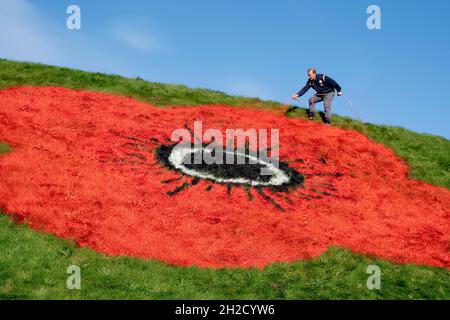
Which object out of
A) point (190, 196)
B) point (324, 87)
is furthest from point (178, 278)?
point (324, 87)

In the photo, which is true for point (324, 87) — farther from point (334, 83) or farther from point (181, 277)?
point (181, 277)

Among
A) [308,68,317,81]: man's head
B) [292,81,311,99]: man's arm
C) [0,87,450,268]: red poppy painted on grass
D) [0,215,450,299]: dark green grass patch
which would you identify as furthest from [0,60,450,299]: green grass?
[308,68,317,81]: man's head

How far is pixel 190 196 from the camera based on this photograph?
13320 millimetres

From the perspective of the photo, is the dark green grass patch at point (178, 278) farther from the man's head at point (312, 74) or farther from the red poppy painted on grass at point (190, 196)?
the man's head at point (312, 74)

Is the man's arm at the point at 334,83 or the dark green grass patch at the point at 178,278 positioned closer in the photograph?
the dark green grass patch at the point at 178,278

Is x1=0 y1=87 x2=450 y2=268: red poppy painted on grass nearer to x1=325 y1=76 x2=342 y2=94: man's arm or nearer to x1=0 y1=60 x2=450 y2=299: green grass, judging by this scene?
x1=0 y1=60 x2=450 y2=299: green grass

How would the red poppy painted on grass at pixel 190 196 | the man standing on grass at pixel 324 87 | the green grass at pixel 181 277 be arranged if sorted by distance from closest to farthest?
1. the green grass at pixel 181 277
2. the red poppy painted on grass at pixel 190 196
3. the man standing on grass at pixel 324 87

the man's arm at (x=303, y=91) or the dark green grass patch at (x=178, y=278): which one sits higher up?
the man's arm at (x=303, y=91)

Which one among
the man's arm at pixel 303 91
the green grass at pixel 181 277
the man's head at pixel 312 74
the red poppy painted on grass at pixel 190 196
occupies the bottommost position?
the green grass at pixel 181 277

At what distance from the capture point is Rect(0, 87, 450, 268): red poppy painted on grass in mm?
11141

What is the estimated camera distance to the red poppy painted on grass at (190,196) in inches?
439

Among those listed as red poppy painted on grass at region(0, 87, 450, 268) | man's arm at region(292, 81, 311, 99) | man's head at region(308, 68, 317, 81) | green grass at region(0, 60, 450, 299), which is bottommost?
green grass at region(0, 60, 450, 299)

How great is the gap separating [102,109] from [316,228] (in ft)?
33.7

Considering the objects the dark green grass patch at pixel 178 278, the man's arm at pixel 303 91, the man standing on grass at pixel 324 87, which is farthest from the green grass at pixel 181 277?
the man's arm at pixel 303 91
